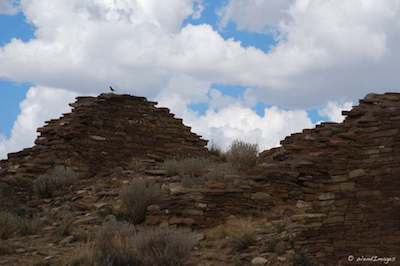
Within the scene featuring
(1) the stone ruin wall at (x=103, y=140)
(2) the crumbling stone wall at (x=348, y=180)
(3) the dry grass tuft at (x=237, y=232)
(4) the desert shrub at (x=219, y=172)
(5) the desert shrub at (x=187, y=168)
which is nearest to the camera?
(2) the crumbling stone wall at (x=348, y=180)

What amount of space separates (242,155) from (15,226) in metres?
4.71

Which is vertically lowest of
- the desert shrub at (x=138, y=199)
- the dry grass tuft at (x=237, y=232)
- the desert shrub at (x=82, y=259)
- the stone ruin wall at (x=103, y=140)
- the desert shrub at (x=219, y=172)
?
the desert shrub at (x=82, y=259)

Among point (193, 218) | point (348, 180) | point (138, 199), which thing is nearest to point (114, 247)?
point (193, 218)

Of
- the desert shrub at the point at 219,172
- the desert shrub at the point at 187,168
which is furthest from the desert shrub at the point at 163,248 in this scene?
the desert shrub at the point at 187,168

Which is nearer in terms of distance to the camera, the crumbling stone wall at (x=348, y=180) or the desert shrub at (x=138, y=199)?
the crumbling stone wall at (x=348, y=180)

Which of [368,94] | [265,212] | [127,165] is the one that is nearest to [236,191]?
[265,212]

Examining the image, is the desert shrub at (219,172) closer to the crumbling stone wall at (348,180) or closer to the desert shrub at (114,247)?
the crumbling stone wall at (348,180)

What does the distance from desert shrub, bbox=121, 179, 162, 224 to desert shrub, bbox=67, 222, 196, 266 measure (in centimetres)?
185

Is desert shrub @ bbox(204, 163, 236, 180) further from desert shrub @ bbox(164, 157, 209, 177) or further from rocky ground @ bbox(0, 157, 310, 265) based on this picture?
desert shrub @ bbox(164, 157, 209, 177)

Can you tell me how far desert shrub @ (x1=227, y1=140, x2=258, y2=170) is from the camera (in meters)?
12.7

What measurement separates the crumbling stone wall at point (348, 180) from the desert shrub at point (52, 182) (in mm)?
4181

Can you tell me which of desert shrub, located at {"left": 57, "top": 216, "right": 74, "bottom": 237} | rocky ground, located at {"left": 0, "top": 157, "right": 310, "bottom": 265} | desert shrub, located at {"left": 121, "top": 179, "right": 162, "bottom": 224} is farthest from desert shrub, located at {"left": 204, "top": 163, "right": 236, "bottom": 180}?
desert shrub, located at {"left": 57, "top": 216, "right": 74, "bottom": 237}

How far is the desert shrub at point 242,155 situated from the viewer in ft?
41.7

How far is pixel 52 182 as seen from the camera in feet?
44.9
